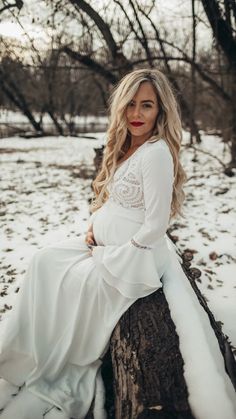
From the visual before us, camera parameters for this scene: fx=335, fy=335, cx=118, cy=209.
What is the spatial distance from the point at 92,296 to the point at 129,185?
0.73 metres

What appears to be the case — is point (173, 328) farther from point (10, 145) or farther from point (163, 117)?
point (10, 145)

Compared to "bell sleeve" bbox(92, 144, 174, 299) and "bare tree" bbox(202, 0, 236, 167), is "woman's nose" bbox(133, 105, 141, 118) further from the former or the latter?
"bare tree" bbox(202, 0, 236, 167)

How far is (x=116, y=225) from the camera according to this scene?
2227 mm

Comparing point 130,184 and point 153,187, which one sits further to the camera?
point 130,184

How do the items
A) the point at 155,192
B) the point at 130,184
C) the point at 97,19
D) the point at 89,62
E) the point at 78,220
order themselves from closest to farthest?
1. the point at 155,192
2. the point at 130,184
3. the point at 78,220
4. the point at 97,19
5. the point at 89,62

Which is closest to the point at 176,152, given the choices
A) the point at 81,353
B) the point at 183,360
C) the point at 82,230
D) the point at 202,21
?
the point at 183,360

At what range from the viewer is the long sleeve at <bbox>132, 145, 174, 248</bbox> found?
1.95 m

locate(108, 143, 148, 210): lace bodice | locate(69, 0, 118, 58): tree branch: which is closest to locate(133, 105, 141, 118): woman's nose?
locate(108, 143, 148, 210): lace bodice

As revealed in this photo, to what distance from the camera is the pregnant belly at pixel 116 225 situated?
218 cm

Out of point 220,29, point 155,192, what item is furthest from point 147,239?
point 220,29

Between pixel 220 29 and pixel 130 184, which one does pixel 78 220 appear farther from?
pixel 220 29

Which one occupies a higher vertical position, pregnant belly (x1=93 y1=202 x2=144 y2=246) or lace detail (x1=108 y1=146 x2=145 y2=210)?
lace detail (x1=108 y1=146 x2=145 y2=210)

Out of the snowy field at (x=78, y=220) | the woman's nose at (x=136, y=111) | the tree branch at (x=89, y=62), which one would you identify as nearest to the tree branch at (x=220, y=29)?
the snowy field at (x=78, y=220)

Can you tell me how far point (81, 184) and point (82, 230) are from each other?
306 centimetres
